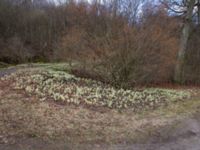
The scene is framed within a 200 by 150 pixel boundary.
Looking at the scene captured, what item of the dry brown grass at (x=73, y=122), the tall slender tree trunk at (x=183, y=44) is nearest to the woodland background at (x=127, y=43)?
the tall slender tree trunk at (x=183, y=44)

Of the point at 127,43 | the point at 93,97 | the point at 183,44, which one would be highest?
the point at 183,44

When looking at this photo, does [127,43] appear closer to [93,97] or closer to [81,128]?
[93,97]

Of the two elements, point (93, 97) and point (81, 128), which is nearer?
point (81, 128)

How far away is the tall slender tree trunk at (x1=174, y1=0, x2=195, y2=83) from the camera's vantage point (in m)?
19.5

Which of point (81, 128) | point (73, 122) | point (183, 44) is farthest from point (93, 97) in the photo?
point (183, 44)

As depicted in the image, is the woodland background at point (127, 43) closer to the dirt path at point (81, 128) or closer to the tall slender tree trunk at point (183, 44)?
the tall slender tree trunk at point (183, 44)

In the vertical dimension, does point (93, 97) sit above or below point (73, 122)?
above

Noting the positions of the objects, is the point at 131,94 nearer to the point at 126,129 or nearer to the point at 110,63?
the point at 110,63

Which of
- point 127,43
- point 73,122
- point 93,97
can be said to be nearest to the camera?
point 73,122

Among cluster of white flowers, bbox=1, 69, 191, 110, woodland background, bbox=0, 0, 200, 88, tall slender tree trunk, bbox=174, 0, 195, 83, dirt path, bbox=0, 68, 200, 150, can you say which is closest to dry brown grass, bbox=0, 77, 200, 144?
dirt path, bbox=0, 68, 200, 150

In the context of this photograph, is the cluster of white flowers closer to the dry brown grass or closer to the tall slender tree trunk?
the dry brown grass

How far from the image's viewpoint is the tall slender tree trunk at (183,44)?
64.1ft

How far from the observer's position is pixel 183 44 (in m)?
20.2

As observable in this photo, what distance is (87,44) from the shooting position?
15195mm
